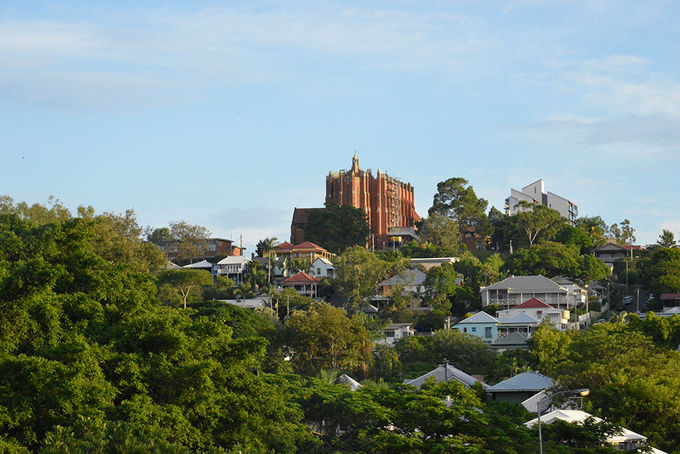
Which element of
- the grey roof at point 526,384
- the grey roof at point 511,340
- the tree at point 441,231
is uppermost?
the tree at point 441,231

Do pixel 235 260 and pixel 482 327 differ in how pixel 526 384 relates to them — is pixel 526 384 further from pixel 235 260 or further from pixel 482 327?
pixel 235 260

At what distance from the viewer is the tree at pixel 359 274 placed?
98500mm

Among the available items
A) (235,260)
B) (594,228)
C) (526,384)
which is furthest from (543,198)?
(526,384)

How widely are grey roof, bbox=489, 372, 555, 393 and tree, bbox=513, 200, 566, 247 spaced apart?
6629 centimetres

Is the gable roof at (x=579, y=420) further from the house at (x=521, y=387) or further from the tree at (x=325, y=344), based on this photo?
the tree at (x=325, y=344)

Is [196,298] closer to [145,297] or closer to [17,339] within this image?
[145,297]

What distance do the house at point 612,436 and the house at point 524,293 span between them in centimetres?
5304

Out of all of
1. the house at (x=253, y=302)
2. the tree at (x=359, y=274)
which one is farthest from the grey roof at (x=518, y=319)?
the house at (x=253, y=302)

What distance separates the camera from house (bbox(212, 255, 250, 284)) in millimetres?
122831

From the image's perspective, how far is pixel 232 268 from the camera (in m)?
124

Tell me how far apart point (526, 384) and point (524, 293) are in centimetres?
4214

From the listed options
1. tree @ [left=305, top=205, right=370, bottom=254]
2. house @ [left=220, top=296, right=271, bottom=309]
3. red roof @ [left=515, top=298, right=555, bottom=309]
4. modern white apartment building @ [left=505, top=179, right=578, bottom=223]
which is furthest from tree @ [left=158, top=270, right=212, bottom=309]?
modern white apartment building @ [left=505, top=179, right=578, bottom=223]

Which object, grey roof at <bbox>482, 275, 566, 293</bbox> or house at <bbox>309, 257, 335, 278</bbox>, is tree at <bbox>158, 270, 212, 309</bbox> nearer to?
house at <bbox>309, 257, 335, 278</bbox>

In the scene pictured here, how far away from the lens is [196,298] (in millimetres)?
96312
